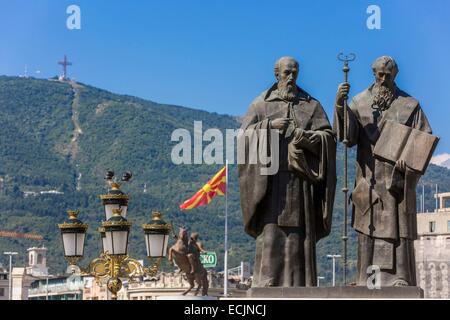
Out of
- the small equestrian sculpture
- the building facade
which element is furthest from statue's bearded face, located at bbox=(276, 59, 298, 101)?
the building facade

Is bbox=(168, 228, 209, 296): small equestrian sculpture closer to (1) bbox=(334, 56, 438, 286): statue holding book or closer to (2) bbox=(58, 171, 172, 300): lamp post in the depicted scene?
(2) bbox=(58, 171, 172, 300): lamp post

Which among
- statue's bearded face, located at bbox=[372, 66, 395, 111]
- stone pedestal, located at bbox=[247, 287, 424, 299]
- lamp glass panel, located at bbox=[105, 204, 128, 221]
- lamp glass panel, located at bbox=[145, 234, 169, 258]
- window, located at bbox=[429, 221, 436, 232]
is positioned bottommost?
stone pedestal, located at bbox=[247, 287, 424, 299]

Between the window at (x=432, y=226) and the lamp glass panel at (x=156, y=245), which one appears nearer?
the lamp glass panel at (x=156, y=245)

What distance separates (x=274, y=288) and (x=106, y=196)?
210 inches

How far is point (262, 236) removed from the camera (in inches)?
950

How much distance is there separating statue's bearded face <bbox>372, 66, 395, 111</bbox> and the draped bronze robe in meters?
0.87

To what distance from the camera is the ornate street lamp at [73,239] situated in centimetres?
2688

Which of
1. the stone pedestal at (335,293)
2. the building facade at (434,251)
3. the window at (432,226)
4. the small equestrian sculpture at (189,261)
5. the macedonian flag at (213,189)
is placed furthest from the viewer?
the window at (432,226)

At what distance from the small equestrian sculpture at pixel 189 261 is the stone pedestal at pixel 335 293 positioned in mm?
26443

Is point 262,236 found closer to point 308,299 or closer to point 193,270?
point 308,299

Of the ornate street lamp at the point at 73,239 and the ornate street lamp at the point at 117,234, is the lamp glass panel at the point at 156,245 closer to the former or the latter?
the ornate street lamp at the point at 117,234

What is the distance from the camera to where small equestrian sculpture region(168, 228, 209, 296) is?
5008cm

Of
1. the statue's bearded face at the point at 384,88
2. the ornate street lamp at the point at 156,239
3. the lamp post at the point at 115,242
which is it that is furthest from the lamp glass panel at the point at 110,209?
the statue's bearded face at the point at 384,88

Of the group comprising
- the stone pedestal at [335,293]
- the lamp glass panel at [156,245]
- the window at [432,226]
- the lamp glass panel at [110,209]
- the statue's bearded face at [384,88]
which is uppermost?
the window at [432,226]
